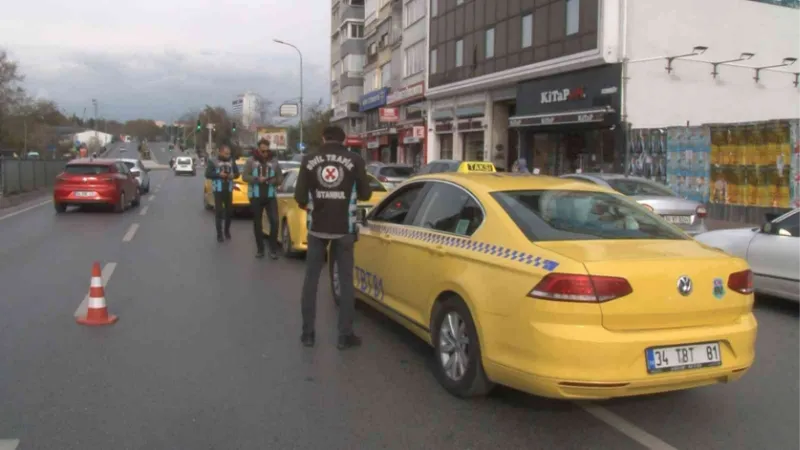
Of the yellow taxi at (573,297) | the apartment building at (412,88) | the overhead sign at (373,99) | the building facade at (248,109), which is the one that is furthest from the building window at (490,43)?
the building facade at (248,109)

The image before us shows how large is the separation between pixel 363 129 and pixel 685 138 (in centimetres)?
3745

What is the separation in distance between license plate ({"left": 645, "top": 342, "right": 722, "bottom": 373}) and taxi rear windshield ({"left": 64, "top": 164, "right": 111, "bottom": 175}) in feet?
56.4

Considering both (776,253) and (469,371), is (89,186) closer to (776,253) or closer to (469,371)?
(776,253)

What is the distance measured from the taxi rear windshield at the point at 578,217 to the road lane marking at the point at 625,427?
1.14 m

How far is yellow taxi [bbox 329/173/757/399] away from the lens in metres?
4.11

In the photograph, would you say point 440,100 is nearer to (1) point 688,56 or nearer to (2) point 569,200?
(1) point 688,56

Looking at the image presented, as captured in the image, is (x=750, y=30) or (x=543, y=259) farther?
(x=750, y=30)

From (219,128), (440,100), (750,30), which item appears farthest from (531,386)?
(219,128)

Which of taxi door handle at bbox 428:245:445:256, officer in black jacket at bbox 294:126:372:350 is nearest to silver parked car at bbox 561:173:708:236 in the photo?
officer in black jacket at bbox 294:126:372:350

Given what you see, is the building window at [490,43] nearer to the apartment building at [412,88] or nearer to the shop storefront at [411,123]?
the apartment building at [412,88]

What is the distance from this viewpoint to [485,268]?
468cm

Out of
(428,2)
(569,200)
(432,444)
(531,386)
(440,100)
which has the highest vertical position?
(428,2)

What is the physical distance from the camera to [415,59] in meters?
42.4

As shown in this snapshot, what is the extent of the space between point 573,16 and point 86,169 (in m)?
17.5
